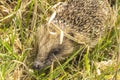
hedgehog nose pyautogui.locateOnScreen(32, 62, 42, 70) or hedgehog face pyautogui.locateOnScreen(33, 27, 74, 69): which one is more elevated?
hedgehog face pyautogui.locateOnScreen(33, 27, 74, 69)

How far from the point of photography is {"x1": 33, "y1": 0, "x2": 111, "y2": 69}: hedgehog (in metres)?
3.01

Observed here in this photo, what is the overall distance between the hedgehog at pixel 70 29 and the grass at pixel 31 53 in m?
0.08

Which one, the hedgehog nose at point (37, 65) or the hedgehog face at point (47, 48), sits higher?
the hedgehog face at point (47, 48)

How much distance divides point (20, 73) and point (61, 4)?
33.3 inches

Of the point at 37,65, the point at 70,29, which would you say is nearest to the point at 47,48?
the point at 37,65

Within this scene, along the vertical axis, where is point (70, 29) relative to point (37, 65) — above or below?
above

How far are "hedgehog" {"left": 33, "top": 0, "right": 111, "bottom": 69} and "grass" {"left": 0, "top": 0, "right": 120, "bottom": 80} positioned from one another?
0.28ft

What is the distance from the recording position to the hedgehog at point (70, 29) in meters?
3.01

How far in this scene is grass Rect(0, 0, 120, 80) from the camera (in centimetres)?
295

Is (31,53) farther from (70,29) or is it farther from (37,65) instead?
(70,29)

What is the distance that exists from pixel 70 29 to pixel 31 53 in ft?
1.30

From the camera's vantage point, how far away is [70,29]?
3.16 meters

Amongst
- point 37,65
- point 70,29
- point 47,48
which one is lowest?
point 37,65

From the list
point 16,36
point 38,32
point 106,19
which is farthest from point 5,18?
point 106,19
